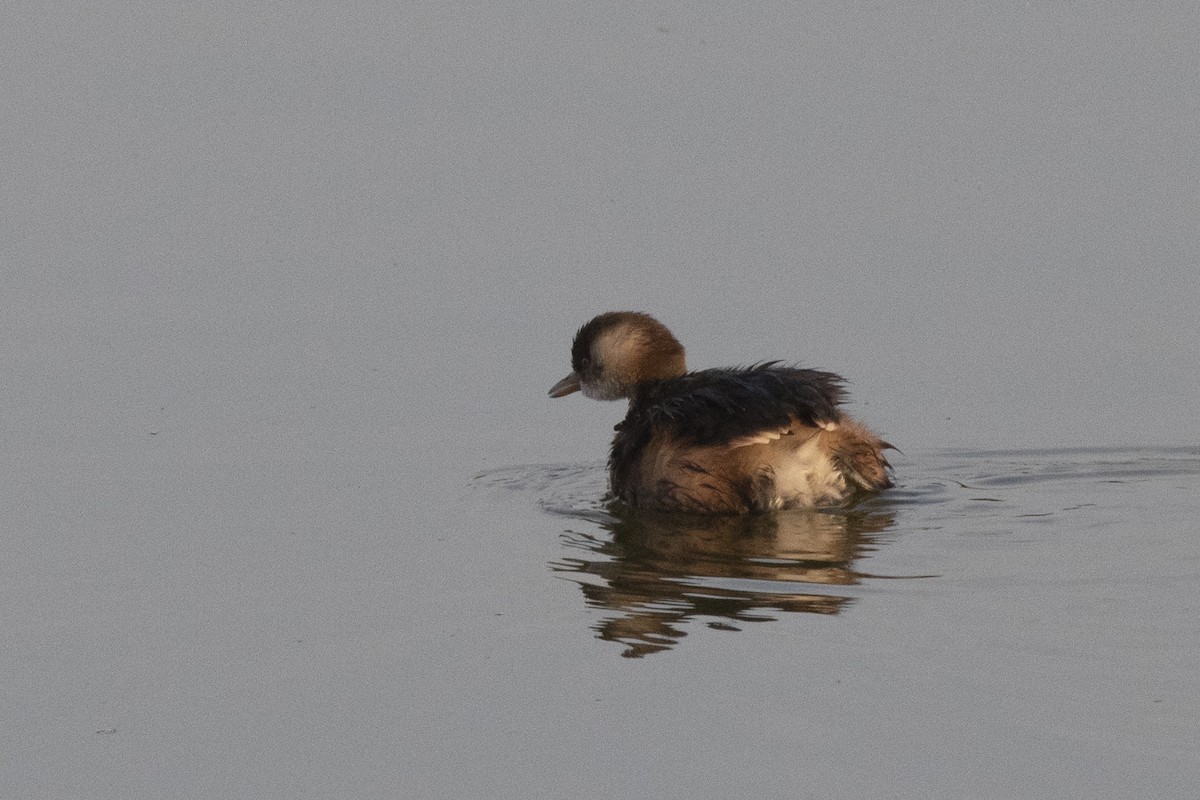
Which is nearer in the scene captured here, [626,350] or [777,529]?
[777,529]

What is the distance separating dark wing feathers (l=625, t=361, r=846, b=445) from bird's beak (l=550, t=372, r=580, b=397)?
3.05 feet

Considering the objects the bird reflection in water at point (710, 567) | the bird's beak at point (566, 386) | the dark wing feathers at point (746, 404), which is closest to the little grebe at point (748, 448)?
the dark wing feathers at point (746, 404)

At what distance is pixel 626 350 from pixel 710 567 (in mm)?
2101

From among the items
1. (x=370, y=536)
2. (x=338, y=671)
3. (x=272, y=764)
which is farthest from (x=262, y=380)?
(x=272, y=764)

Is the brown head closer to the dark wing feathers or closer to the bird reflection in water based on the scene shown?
the dark wing feathers

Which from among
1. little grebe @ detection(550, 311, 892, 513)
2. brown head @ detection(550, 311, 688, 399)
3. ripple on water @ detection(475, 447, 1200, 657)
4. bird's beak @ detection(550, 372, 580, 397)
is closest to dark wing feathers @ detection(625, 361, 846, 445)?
little grebe @ detection(550, 311, 892, 513)

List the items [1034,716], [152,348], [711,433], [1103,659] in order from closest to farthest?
[1034,716] → [1103,659] → [711,433] → [152,348]

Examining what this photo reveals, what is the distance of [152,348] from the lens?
32.9 ft

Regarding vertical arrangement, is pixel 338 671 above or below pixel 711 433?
below

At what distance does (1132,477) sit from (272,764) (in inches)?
171

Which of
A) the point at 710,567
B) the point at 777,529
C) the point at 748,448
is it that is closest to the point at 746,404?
the point at 748,448

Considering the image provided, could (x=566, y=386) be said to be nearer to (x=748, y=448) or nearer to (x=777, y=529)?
(x=748, y=448)

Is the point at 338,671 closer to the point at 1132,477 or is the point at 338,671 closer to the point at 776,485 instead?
the point at 776,485

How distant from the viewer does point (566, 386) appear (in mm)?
9523
